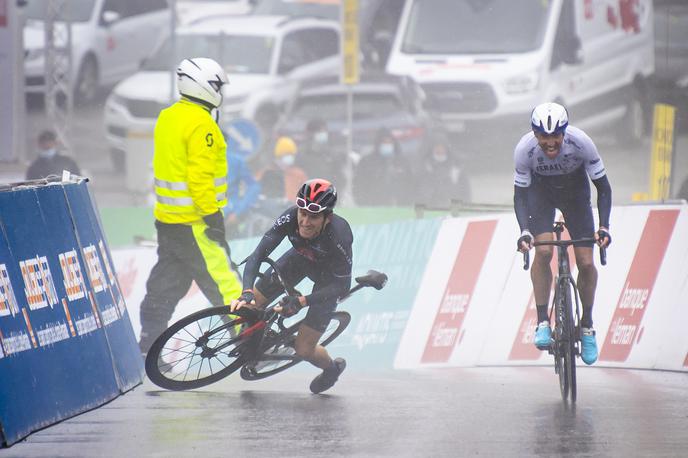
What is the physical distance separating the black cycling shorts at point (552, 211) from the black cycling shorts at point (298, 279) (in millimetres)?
1547

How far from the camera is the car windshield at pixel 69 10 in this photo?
68.0 feet

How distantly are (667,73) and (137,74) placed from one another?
794cm

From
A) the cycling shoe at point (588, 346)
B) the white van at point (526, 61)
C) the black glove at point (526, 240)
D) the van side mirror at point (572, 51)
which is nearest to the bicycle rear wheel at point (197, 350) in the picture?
the black glove at point (526, 240)

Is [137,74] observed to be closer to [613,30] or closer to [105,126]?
[105,126]

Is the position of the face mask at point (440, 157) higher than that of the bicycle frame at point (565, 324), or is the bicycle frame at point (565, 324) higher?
the bicycle frame at point (565, 324)

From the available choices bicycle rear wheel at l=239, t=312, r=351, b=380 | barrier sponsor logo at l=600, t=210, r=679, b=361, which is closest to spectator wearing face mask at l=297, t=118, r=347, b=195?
barrier sponsor logo at l=600, t=210, r=679, b=361

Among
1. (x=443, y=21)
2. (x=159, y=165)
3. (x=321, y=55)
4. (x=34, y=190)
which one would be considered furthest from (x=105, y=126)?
(x=34, y=190)

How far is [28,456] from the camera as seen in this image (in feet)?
23.6

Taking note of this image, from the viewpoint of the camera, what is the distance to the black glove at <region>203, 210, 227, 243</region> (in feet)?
33.6

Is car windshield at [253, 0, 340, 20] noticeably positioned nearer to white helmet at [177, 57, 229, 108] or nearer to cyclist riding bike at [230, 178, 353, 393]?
white helmet at [177, 57, 229, 108]

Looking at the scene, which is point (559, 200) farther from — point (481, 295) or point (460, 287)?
point (460, 287)

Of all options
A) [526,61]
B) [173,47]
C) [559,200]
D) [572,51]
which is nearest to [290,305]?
[559,200]

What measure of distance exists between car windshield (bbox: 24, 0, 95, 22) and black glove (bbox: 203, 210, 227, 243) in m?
11.3

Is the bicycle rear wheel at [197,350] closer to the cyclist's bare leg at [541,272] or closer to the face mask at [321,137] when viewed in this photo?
the cyclist's bare leg at [541,272]
